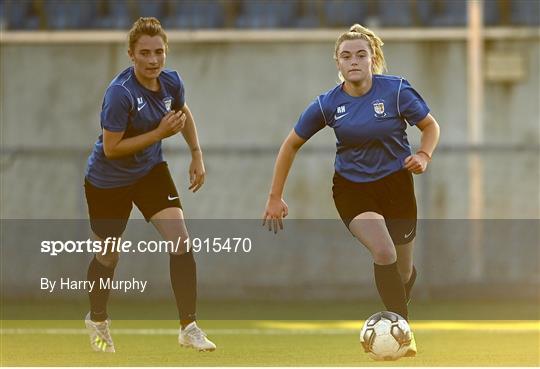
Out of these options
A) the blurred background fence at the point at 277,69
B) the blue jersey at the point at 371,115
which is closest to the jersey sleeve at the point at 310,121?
the blue jersey at the point at 371,115

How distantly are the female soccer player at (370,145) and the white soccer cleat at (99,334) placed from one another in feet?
4.62

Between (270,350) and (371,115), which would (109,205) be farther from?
(270,350)

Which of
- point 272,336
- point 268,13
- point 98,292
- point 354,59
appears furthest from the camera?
point 268,13

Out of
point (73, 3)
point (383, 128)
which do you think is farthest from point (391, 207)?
point (73, 3)

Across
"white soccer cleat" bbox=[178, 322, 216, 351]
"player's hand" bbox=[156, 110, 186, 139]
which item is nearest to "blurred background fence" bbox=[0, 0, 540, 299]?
"white soccer cleat" bbox=[178, 322, 216, 351]

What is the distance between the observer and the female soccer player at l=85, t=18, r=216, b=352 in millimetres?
7746

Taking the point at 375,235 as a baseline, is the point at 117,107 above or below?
above

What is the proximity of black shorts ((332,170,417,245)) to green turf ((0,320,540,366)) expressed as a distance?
34.2 inches

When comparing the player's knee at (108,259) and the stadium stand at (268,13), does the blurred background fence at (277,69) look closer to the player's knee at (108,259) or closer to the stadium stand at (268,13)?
the stadium stand at (268,13)

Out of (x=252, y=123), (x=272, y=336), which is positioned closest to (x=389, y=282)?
(x=272, y=336)

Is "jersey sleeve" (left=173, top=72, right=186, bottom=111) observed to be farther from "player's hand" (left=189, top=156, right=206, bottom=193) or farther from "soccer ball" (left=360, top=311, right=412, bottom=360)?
"soccer ball" (left=360, top=311, right=412, bottom=360)

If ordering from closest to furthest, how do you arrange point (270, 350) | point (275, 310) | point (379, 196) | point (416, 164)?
1. point (416, 164)
2. point (379, 196)
3. point (270, 350)
4. point (275, 310)

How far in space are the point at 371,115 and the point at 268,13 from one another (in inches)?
356

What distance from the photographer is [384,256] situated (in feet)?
26.5
